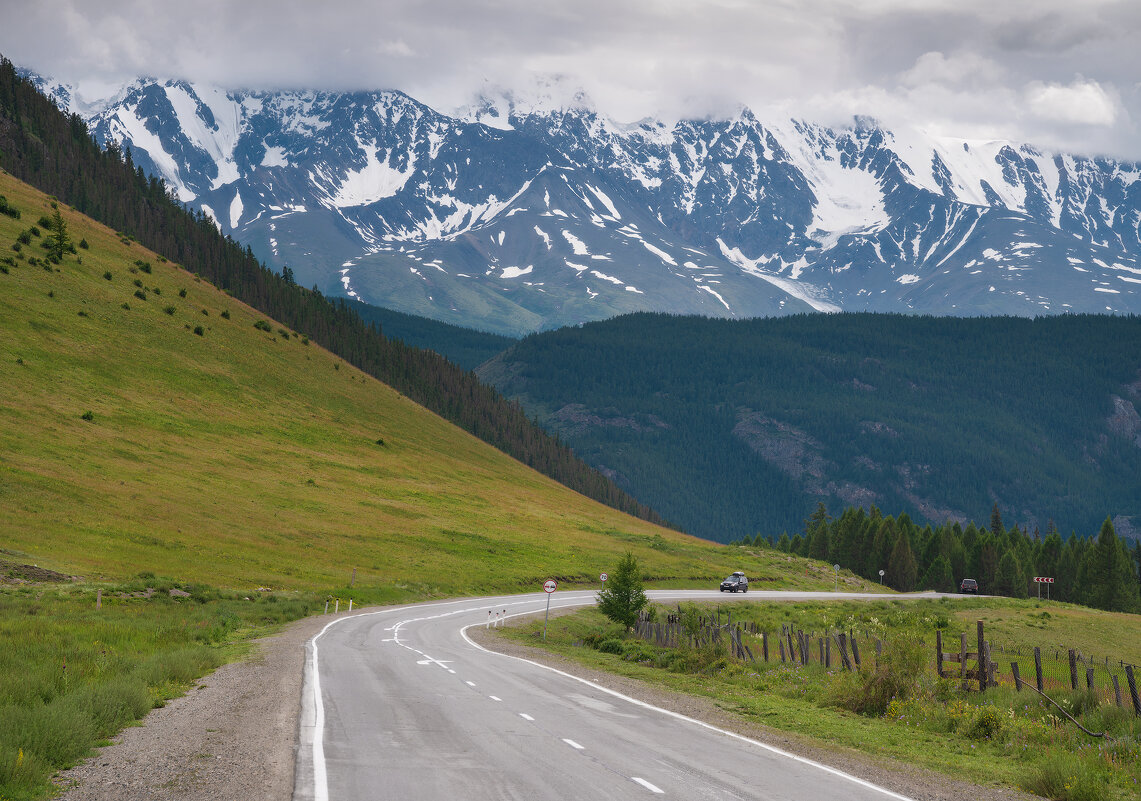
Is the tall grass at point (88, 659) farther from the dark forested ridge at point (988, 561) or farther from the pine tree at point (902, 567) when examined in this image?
the pine tree at point (902, 567)

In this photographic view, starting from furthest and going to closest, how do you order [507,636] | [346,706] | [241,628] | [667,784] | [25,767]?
[507,636]
[241,628]
[346,706]
[667,784]
[25,767]

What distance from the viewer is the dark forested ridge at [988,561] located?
115562 millimetres

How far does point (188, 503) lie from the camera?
223 feet

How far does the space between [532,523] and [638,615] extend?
55.4 meters

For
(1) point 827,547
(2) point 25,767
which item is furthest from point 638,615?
(1) point 827,547

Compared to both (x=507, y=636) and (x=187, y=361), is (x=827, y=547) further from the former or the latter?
(x=507, y=636)

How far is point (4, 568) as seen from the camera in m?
40.3

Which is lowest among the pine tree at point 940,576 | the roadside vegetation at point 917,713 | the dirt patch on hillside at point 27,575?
the pine tree at point 940,576

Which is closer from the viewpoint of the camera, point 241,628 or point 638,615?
point 241,628

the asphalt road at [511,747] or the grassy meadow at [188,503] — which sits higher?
the grassy meadow at [188,503]

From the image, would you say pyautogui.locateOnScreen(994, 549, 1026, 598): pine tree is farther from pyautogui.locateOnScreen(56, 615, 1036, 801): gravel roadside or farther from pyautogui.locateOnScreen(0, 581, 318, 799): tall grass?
pyautogui.locateOnScreen(56, 615, 1036, 801): gravel roadside

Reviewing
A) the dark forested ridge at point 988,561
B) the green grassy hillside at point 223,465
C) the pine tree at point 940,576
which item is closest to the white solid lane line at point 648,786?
the green grassy hillside at point 223,465

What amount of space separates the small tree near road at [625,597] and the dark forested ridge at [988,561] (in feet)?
269

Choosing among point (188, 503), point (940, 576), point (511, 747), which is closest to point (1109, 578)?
point (940, 576)
